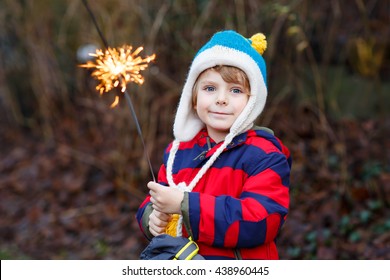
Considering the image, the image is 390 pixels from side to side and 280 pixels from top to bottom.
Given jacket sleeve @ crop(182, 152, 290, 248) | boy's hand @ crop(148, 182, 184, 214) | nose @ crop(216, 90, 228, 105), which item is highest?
nose @ crop(216, 90, 228, 105)

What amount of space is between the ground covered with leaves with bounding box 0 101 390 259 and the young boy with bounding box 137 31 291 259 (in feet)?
7.35

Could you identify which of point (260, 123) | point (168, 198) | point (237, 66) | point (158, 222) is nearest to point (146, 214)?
point (158, 222)

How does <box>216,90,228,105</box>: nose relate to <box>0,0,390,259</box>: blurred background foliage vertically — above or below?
below

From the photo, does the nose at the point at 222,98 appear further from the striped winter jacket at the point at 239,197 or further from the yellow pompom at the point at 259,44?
the yellow pompom at the point at 259,44

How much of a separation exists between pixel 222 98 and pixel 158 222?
24.0 inches

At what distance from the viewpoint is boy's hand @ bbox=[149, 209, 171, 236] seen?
2.79 metres

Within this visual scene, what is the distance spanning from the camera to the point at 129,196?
6301 mm

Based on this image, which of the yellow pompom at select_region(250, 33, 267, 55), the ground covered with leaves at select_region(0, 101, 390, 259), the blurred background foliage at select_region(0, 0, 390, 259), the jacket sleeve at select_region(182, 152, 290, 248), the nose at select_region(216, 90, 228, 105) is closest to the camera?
the jacket sleeve at select_region(182, 152, 290, 248)

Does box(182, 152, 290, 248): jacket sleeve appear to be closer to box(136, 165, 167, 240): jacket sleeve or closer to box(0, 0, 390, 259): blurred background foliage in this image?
box(136, 165, 167, 240): jacket sleeve

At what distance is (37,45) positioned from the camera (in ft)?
25.1

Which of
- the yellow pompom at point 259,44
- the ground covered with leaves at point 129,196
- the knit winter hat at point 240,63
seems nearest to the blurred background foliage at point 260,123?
the ground covered with leaves at point 129,196

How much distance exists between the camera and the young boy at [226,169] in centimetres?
260

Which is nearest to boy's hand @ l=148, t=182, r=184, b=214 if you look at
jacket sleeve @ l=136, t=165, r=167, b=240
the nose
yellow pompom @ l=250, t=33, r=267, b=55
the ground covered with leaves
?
jacket sleeve @ l=136, t=165, r=167, b=240

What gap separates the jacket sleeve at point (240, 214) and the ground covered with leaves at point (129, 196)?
224cm
